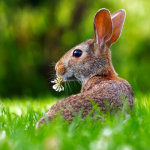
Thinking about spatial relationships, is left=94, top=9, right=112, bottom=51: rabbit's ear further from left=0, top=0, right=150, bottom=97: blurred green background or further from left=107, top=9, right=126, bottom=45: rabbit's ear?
left=0, top=0, right=150, bottom=97: blurred green background

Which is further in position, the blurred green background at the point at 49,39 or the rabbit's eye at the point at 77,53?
the blurred green background at the point at 49,39

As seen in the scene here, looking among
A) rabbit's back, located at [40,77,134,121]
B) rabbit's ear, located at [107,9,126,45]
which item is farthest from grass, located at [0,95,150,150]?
rabbit's ear, located at [107,9,126,45]

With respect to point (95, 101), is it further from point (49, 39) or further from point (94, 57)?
point (49, 39)

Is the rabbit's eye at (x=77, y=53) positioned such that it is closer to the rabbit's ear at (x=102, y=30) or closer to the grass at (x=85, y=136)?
the rabbit's ear at (x=102, y=30)

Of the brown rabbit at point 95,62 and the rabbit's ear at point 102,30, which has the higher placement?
the rabbit's ear at point 102,30

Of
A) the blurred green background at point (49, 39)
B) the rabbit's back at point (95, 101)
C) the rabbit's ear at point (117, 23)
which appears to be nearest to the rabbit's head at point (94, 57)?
the rabbit's ear at point (117, 23)

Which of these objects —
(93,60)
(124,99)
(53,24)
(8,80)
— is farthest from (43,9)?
(124,99)

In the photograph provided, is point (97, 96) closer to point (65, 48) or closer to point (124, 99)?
point (124, 99)
